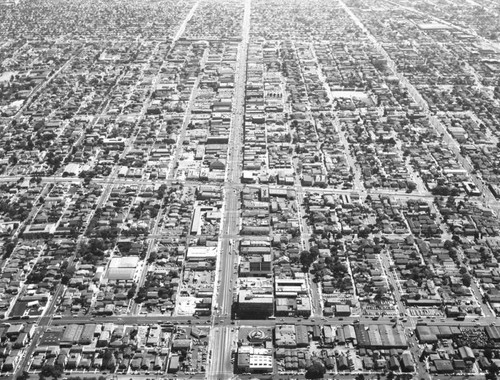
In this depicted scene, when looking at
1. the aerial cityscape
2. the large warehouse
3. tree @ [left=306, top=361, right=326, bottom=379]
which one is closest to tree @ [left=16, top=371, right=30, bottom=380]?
the aerial cityscape

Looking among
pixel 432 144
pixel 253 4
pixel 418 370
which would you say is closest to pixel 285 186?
pixel 432 144

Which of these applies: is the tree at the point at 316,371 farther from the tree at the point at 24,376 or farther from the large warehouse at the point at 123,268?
the tree at the point at 24,376

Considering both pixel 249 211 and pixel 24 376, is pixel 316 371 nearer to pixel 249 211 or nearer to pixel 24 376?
pixel 249 211

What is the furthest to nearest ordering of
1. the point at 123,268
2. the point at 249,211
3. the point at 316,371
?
the point at 249,211
the point at 123,268
the point at 316,371

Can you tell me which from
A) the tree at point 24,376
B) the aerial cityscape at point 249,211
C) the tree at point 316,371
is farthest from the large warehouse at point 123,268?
the tree at point 316,371

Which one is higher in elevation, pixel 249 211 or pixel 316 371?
pixel 249 211

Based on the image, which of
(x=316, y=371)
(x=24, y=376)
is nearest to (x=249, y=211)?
(x=316, y=371)
